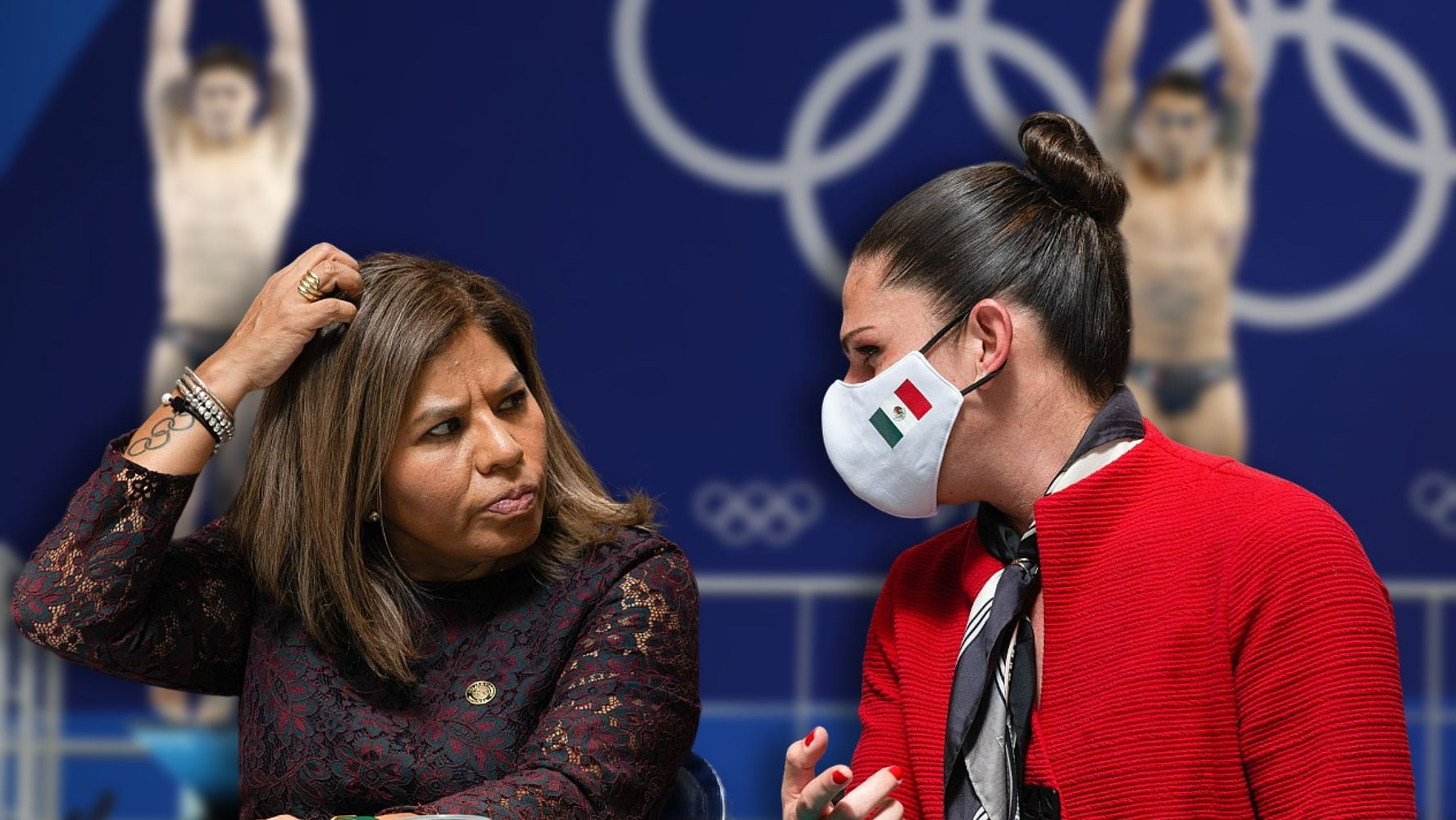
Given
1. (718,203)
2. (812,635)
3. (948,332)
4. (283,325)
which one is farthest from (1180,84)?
(283,325)

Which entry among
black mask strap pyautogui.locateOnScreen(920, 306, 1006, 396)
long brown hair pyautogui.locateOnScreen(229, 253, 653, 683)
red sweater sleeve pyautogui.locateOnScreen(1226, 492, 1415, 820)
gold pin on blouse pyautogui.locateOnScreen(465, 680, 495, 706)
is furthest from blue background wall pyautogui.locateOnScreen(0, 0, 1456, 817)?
red sweater sleeve pyautogui.locateOnScreen(1226, 492, 1415, 820)

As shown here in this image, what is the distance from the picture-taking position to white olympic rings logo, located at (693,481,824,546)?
A: 4535 mm

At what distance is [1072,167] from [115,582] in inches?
53.5

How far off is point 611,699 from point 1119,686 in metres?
0.65

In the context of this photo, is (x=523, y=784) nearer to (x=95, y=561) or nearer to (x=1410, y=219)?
(x=95, y=561)

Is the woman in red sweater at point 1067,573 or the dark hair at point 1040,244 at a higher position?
the dark hair at point 1040,244

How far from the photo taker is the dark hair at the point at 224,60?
457cm

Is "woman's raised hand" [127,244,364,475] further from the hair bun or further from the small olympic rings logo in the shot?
the small olympic rings logo

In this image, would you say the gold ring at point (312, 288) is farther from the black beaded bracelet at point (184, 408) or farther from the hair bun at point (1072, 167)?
the hair bun at point (1072, 167)

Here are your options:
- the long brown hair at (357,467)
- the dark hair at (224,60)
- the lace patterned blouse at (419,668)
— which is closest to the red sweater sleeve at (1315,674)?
the lace patterned blouse at (419,668)

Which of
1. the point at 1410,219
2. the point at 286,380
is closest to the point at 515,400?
the point at 286,380

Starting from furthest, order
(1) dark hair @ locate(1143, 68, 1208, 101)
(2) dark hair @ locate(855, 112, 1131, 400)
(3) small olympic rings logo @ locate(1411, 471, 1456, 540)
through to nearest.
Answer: (1) dark hair @ locate(1143, 68, 1208, 101)
(3) small olympic rings logo @ locate(1411, 471, 1456, 540)
(2) dark hair @ locate(855, 112, 1131, 400)

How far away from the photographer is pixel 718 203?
458 cm

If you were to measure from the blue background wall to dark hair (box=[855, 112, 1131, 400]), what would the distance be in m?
2.56
